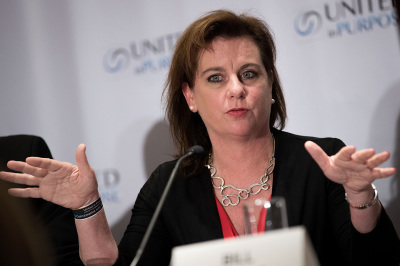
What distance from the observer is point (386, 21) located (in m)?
2.79

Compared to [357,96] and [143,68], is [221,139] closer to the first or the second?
[357,96]

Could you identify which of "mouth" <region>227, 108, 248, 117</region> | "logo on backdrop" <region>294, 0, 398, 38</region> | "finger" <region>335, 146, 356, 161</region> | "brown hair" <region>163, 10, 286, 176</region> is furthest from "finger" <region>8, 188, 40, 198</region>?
"logo on backdrop" <region>294, 0, 398, 38</region>

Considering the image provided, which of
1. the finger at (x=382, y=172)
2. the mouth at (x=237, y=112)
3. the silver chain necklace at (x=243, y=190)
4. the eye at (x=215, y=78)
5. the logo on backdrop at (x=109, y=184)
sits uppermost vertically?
the eye at (x=215, y=78)

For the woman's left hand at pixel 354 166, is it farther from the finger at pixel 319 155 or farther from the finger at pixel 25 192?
the finger at pixel 25 192

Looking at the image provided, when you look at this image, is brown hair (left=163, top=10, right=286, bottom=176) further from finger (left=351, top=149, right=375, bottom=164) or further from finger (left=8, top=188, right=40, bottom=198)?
finger (left=351, top=149, right=375, bottom=164)

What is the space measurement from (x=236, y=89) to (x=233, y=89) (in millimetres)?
14

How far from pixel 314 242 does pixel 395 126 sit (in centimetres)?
87

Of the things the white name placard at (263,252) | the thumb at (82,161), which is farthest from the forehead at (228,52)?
the white name placard at (263,252)

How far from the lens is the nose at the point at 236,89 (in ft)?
7.63

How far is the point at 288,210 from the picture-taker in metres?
2.24

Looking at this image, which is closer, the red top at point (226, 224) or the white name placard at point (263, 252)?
the white name placard at point (263, 252)

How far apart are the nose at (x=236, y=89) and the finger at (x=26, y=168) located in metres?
0.79

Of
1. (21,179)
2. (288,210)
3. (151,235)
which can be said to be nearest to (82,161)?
(21,179)

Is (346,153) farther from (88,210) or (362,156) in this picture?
(88,210)
